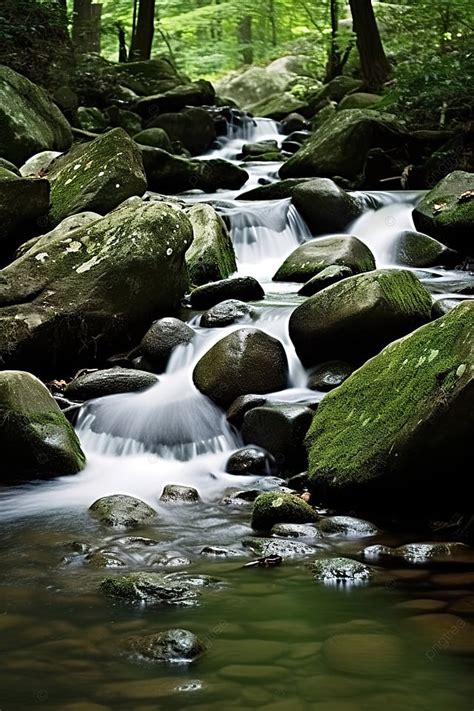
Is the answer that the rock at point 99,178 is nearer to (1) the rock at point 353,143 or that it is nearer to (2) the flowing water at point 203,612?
(2) the flowing water at point 203,612

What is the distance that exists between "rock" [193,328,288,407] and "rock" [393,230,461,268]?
141 inches

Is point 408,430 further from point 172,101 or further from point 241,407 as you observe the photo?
point 172,101

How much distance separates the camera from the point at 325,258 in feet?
28.8

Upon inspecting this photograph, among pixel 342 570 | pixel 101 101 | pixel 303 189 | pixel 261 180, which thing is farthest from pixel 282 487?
pixel 101 101

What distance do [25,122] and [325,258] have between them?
16.6 feet

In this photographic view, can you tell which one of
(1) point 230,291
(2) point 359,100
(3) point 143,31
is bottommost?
(1) point 230,291

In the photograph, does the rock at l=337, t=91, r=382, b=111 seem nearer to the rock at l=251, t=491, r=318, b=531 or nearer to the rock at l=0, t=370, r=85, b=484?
the rock at l=0, t=370, r=85, b=484

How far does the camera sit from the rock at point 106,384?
21.2ft

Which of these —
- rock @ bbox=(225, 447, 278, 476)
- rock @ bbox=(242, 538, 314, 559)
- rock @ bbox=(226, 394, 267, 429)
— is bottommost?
rock @ bbox=(225, 447, 278, 476)

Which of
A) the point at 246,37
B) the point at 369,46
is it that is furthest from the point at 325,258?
the point at 246,37

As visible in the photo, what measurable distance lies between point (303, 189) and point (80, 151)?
282 centimetres

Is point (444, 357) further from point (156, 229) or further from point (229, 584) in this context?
point (156, 229)

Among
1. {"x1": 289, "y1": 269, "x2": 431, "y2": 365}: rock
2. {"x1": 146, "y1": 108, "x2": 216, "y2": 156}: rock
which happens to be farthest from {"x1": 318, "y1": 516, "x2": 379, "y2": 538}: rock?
{"x1": 146, "y1": 108, "x2": 216, "y2": 156}: rock

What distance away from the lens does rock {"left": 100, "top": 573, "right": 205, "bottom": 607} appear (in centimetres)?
341
